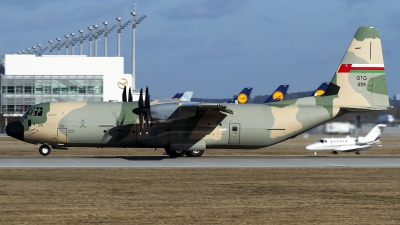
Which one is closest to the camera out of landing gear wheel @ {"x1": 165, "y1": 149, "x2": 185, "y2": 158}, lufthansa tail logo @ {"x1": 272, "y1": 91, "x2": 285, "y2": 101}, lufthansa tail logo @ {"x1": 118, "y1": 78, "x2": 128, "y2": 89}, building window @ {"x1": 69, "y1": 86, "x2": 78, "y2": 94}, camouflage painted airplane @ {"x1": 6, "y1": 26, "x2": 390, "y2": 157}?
camouflage painted airplane @ {"x1": 6, "y1": 26, "x2": 390, "y2": 157}

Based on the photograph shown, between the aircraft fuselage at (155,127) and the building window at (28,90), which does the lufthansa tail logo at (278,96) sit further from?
the aircraft fuselage at (155,127)

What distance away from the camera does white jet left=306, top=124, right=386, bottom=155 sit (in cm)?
4607

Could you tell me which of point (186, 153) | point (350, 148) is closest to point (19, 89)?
point (350, 148)

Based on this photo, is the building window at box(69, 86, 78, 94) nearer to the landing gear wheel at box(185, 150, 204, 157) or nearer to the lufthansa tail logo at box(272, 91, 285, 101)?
the lufthansa tail logo at box(272, 91, 285, 101)

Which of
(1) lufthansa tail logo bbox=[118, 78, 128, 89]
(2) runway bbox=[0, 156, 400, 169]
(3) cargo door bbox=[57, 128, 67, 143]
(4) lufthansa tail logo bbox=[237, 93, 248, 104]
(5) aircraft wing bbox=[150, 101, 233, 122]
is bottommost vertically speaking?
(2) runway bbox=[0, 156, 400, 169]

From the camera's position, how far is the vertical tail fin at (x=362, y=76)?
3812cm

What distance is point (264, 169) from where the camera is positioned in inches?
1232

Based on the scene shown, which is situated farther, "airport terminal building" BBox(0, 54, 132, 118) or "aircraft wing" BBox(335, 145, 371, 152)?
"airport terminal building" BBox(0, 54, 132, 118)

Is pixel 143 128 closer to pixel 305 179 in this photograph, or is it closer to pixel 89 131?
pixel 89 131

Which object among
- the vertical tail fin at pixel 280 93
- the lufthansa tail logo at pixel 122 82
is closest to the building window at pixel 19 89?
the lufthansa tail logo at pixel 122 82

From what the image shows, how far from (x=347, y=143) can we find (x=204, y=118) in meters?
15.1

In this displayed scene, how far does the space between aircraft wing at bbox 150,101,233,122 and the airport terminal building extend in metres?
66.5

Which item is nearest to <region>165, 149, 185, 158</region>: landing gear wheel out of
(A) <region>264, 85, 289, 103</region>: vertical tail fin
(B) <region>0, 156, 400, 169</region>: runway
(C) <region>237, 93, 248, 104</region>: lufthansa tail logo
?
(B) <region>0, 156, 400, 169</region>: runway

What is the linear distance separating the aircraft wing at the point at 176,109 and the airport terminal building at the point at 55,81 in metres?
66.5
